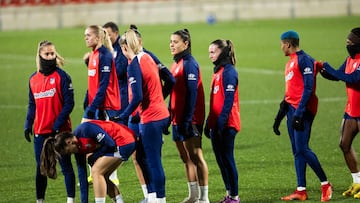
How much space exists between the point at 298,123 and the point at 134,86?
2087 millimetres

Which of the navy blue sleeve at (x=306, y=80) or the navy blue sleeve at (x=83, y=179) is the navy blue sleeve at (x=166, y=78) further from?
the navy blue sleeve at (x=306, y=80)

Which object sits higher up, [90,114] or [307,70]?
[307,70]

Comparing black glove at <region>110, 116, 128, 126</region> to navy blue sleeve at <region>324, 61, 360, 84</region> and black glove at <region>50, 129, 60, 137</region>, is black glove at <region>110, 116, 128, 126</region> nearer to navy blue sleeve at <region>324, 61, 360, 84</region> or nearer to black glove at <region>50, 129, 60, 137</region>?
black glove at <region>50, 129, 60, 137</region>

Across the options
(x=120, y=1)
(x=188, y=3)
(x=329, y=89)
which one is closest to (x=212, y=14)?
(x=188, y=3)

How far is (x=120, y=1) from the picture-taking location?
162ft

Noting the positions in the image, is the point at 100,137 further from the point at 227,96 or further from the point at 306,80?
the point at 306,80

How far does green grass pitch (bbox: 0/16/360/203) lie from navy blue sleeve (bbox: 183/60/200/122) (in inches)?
50.8

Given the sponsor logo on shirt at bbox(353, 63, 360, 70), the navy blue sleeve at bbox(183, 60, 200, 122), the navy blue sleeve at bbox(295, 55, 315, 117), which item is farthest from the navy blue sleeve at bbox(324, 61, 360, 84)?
the navy blue sleeve at bbox(183, 60, 200, 122)

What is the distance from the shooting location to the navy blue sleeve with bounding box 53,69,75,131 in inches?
400

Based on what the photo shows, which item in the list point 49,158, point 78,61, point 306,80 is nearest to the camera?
point 49,158

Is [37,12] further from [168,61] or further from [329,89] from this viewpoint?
[329,89]

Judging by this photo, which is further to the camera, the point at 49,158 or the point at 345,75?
the point at 345,75

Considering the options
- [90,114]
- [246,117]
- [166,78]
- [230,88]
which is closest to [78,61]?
[246,117]

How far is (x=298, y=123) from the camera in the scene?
408 inches
